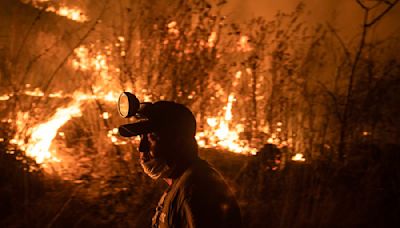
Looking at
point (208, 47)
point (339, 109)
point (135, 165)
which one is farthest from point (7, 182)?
point (339, 109)

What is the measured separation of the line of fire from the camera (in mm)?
5297

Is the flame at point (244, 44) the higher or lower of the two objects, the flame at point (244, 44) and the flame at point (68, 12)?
the lower

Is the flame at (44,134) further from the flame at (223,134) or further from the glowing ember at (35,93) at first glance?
the flame at (223,134)

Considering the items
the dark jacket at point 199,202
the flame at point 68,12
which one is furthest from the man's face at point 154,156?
the flame at point 68,12

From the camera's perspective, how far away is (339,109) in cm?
627

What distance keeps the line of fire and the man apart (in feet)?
10.2

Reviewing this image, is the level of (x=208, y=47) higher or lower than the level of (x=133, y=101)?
higher

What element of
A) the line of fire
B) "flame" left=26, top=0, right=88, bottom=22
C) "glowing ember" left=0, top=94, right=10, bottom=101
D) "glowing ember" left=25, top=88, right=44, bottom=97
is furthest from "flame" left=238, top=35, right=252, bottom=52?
"glowing ember" left=0, top=94, right=10, bottom=101

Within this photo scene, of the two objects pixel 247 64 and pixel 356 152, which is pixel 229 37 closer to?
pixel 247 64

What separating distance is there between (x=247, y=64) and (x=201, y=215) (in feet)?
14.7

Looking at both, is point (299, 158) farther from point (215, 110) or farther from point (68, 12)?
point (68, 12)

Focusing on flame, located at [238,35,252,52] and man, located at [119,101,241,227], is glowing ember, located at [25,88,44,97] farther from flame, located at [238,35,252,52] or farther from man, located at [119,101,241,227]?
man, located at [119,101,241,227]

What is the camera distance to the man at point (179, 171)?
70.4 inches

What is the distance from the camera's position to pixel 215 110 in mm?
6023
